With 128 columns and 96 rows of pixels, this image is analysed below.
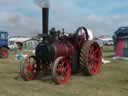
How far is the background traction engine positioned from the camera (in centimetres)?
1146

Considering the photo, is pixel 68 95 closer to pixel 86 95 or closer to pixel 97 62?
pixel 86 95

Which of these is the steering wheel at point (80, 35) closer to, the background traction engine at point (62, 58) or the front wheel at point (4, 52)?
the background traction engine at point (62, 58)

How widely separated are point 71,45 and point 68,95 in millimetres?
3859

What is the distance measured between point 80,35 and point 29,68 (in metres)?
2.33

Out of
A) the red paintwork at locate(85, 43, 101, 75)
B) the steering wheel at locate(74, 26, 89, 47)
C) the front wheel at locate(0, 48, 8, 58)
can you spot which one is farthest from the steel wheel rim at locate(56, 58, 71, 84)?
the front wheel at locate(0, 48, 8, 58)

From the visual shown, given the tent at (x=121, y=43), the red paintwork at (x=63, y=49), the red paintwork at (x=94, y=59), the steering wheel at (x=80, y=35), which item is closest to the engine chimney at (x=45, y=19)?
the red paintwork at (x=63, y=49)

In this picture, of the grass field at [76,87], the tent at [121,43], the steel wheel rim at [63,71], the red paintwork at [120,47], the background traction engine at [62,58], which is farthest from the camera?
the red paintwork at [120,47]

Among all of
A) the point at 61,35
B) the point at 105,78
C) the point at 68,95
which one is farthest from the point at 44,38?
the point at 68,95

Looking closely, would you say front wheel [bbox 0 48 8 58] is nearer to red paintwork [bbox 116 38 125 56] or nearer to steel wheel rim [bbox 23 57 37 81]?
red paintwork [bbox 116 38 125 56]

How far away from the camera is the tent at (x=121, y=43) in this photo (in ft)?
72.9

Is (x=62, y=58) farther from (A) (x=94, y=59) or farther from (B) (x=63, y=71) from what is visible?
(A) (x=94, y=59)

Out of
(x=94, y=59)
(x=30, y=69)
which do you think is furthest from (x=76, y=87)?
(x=94, y=59)

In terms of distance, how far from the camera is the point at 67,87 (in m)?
10.3

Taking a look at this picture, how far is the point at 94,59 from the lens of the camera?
43.7 ft
